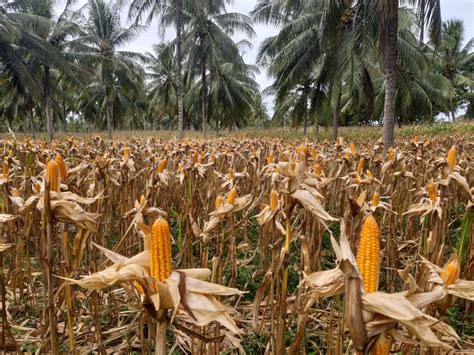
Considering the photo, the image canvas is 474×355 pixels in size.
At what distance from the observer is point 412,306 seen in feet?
3.05

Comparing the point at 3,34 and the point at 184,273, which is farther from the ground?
the point at 3,34

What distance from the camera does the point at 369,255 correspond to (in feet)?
3.35

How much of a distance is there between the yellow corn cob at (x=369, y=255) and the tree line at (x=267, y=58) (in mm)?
7883

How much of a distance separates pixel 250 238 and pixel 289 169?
3.02 meters

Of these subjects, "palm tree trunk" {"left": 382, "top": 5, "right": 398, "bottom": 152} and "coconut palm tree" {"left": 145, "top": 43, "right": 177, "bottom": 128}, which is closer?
"palm tree trunk" {"left": 382, "top": 5, "right": 398, "bottom": 152}

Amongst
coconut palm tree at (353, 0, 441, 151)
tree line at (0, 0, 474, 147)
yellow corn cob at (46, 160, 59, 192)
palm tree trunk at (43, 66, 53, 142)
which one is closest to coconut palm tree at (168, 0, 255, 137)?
tree line at (0, 0, 474, 147)

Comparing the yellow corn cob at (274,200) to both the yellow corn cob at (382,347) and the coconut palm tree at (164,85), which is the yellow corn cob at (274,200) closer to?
the yellow corn cob at (382,347)

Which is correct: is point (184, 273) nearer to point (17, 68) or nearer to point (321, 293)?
point (321, 293)

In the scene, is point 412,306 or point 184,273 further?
point 184,273

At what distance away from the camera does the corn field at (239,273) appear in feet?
3.30

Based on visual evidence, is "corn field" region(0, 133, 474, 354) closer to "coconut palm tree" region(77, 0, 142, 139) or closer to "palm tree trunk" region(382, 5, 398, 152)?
"palm tree trunk" region(382, 5, 398, 152)

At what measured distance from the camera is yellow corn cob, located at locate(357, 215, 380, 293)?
1.02m

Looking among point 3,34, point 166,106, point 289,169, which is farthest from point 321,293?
point 166,106

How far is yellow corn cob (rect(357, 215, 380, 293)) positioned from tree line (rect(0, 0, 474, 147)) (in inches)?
310
